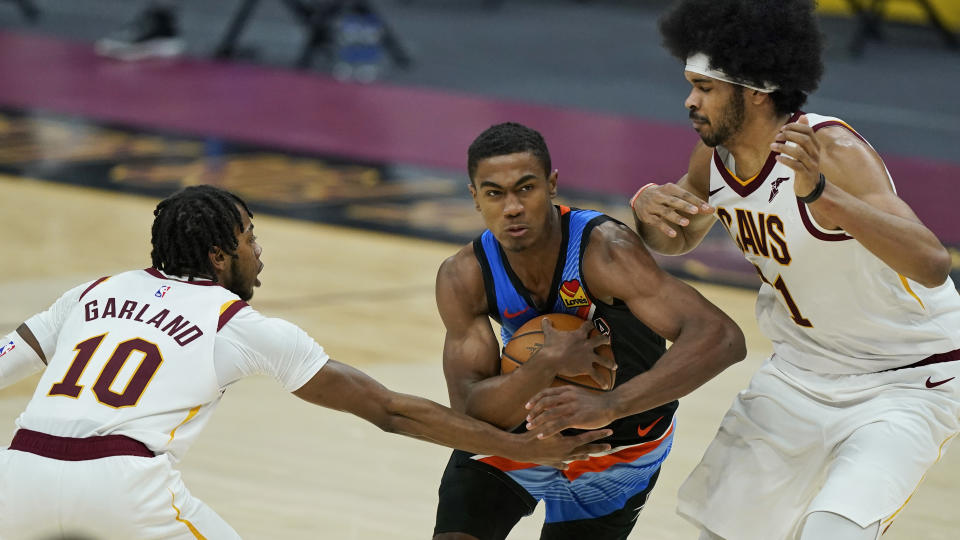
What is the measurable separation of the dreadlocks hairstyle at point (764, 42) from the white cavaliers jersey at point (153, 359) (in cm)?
170

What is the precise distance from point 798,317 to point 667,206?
1.93ft

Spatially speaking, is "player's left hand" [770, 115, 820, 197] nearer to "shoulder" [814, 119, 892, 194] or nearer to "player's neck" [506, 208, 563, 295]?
"shoulder" [814, 119, 892, 194]

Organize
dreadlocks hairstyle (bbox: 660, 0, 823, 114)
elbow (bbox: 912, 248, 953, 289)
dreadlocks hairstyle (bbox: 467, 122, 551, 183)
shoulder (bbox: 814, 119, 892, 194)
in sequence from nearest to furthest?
elbow (bbox: 912, 248, 953, 289) < shoulder (bbox: 814, 119, 892, 194) < dreadlocks hairstyle (bbox: 660, 0, 823, 114) < dreadlocks hairstyle (bbox: 467, 122, 551, 183)

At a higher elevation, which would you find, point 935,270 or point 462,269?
point 935,270

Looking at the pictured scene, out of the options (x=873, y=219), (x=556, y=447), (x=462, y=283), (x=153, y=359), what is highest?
(x=873, y=219)


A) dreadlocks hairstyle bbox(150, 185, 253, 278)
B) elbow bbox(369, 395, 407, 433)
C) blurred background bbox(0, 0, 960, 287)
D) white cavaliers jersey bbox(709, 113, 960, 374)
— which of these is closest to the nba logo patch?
white cavaliers jersey bbox(709, 113, 960, 374)

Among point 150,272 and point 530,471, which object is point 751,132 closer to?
point 530,471

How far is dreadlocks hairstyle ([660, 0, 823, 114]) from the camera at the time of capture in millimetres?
4863

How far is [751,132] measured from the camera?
16.2 ft

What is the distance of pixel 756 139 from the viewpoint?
493cm

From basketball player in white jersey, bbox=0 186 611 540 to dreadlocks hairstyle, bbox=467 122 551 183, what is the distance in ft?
2.74

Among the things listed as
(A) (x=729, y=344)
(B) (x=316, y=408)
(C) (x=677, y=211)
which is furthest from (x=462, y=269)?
(B) (x=316, y=408)

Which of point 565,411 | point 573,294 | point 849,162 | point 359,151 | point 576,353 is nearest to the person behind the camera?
point 849,162

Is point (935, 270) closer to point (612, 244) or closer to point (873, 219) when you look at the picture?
point (873, 219)
